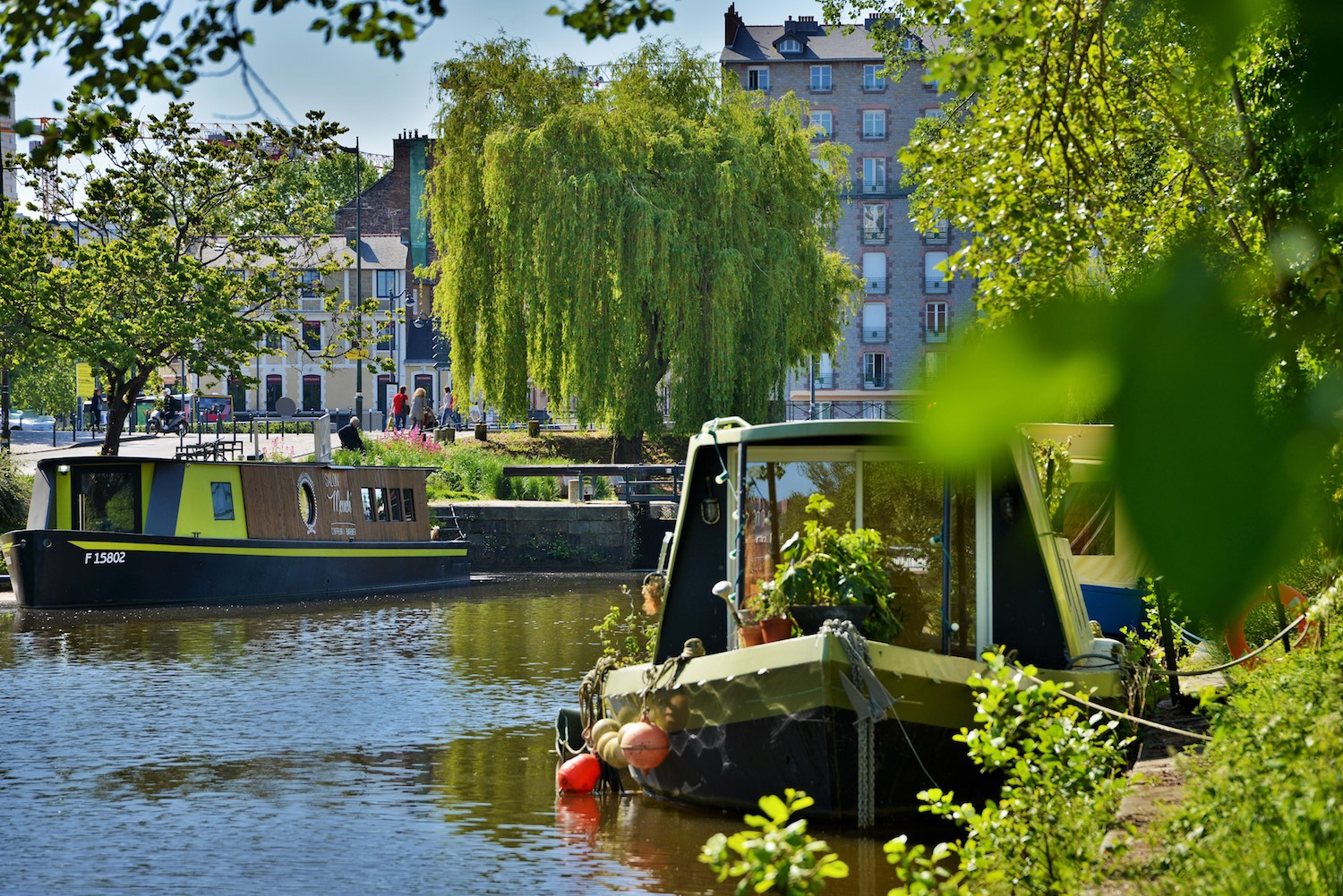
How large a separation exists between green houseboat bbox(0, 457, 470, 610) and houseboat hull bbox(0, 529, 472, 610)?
0.02 m

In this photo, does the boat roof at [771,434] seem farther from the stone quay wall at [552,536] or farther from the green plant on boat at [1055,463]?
the stone quay wall at [552,536]

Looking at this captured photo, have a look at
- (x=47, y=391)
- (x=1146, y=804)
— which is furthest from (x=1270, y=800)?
(x=47, y=391)

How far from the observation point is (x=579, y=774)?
11062mm

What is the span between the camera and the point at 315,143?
90.1ft

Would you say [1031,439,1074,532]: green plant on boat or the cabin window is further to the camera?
the cabin window

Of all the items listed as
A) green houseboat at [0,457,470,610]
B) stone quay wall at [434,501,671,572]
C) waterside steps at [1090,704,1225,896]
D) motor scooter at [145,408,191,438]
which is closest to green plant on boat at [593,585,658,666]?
waterside steps at [1090,704,1225,896]

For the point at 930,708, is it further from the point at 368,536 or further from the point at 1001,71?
the point at 368,536

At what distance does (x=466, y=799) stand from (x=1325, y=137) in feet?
34.5

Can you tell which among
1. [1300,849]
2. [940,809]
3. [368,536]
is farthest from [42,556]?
[1300,849]

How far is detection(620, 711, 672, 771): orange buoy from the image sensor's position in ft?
33.6

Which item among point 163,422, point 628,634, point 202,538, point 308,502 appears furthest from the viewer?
point 163,422

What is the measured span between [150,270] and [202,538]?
692 cm

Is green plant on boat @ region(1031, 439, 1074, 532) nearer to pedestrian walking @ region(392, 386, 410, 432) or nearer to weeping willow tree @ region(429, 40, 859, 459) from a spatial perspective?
weeping willow tree @ region(429, 40, 859, 459)

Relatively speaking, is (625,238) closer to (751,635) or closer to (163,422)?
(751,635)
